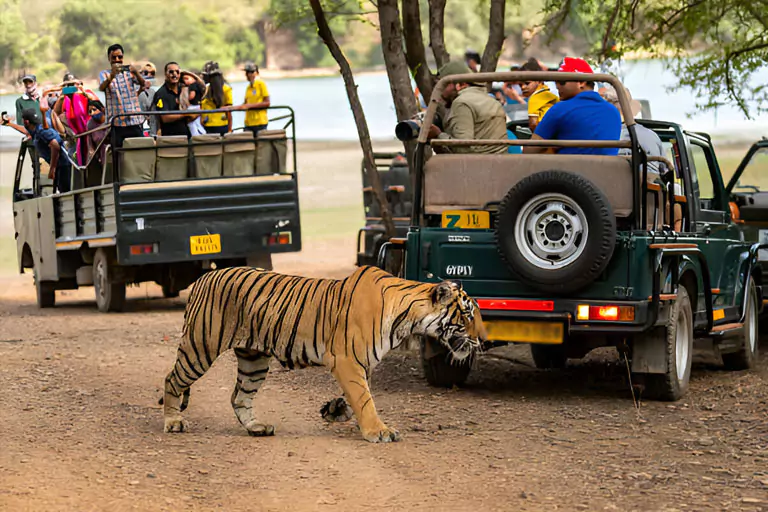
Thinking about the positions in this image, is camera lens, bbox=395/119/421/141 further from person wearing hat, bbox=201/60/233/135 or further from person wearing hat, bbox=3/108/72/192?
person wearing hat, bbox=3/108/72/192

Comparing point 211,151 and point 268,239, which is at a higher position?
point 211,151

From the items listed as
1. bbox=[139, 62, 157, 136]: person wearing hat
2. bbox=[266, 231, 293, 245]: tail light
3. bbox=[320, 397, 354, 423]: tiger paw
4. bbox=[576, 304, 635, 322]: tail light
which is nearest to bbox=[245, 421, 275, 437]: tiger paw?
bbox=[320, 397, 354, 423]: tiger paw

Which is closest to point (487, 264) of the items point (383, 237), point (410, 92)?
point (410, 92)

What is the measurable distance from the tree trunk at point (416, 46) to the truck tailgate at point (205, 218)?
9.20ft

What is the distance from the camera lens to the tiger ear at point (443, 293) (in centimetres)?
698

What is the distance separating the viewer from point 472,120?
917cm

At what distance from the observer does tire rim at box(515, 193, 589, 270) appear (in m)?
7.98

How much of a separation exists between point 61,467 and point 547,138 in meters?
3.93

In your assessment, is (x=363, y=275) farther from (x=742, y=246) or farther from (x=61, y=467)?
(x=742, y=246)

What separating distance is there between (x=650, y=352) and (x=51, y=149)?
9.46 m

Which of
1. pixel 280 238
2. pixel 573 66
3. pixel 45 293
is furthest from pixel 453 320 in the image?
pixel 45 293

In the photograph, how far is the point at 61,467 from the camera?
638 centimetres

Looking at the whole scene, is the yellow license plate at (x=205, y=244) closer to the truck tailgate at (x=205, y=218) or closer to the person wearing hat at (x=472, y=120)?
the truck tailgate at (x=205, y=218)

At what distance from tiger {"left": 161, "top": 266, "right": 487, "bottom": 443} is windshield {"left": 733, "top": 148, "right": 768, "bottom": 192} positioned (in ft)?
18.9
